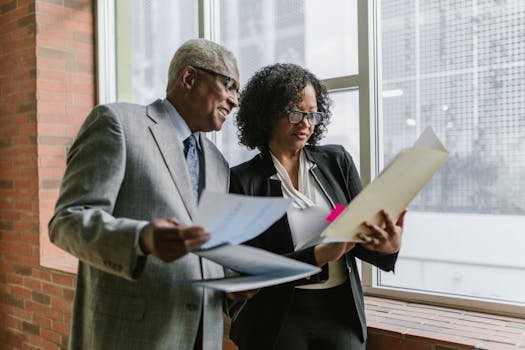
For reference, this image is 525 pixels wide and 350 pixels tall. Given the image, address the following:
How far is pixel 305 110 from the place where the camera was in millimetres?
1679

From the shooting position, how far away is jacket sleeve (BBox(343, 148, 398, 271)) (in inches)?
60.7

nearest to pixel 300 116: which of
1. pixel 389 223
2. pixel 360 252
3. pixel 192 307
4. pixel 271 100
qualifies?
pixel 271 100

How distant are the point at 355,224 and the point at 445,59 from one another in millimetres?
1206

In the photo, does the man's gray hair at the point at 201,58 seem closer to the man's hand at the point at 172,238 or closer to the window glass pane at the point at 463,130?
the man's hand at the point at 172,238

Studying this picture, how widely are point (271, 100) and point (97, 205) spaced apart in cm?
81

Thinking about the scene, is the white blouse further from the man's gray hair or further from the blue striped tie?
the man's gray hair

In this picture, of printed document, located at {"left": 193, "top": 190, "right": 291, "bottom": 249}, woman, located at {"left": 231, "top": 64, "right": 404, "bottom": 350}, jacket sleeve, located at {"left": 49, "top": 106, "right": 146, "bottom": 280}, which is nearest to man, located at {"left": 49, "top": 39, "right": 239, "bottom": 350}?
jacket sleeve, located at {"left": 49, "top": 106, "right": 146, "bottom": 280}

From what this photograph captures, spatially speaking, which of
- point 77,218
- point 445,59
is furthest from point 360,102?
point 77,218

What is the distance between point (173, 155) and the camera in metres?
1.31

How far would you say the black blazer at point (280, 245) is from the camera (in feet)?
4.96

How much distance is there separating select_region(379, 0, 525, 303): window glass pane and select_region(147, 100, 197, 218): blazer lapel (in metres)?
1.16

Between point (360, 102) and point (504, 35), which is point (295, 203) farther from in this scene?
point (504, 35)

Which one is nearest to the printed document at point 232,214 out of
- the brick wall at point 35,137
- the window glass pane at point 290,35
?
the window glass pane at point 290,35

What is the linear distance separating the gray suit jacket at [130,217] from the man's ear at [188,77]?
11cm
